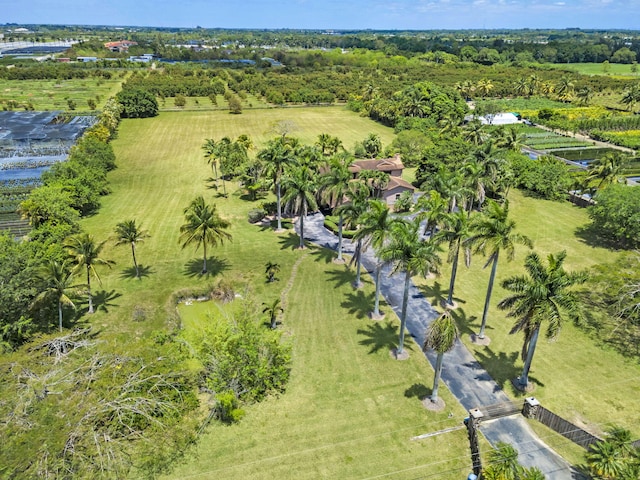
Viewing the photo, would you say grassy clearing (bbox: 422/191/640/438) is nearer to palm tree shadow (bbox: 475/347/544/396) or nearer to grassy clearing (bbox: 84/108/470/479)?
palm tree shadow (bbox: 475/347/544/396)

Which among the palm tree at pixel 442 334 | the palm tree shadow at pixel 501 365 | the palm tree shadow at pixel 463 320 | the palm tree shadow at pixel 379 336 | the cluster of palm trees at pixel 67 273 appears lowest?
the palm tree shadow at pixel 379 336


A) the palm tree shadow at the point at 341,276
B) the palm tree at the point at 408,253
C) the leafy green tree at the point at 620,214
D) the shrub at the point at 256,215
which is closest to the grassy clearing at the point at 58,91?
the shrub at the point at 256,215

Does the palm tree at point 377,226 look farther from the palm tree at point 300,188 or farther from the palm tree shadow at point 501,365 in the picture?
the palm tree at point 300,188

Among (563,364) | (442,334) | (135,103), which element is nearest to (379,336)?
(442,334)

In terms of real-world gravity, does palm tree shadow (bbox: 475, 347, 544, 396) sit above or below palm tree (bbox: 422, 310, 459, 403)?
below

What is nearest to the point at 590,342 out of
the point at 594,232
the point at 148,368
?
the point at 594,232

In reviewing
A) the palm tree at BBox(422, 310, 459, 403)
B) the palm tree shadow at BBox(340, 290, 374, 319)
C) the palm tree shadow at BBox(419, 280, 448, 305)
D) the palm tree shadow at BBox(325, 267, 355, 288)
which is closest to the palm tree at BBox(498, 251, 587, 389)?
the palm tree at BBox(422, 310, 459, 403)
